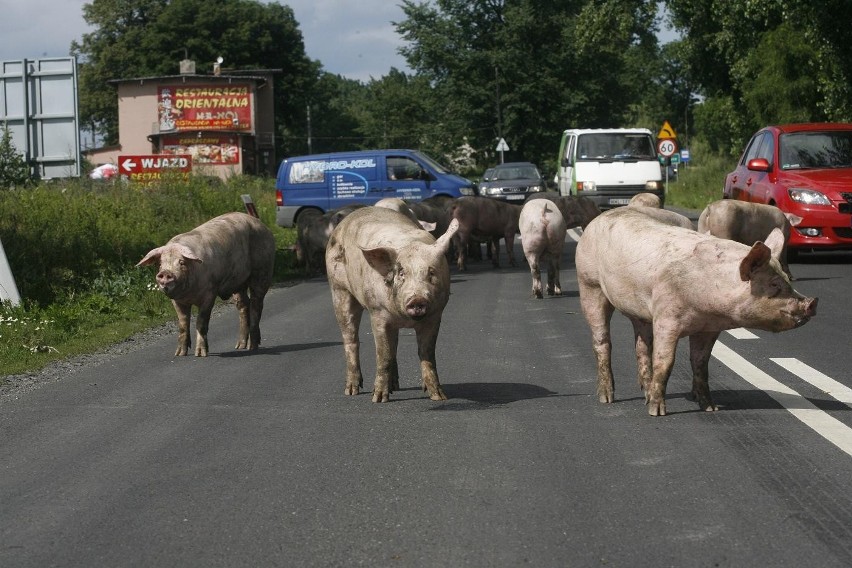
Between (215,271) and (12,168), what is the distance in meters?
13.4

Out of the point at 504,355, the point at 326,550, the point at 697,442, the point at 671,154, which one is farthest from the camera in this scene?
the point at 671,154

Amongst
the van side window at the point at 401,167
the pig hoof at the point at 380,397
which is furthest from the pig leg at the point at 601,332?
the van side window at the point at 401,167

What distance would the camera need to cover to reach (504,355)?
426 inches

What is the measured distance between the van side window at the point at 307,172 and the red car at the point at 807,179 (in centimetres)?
1190

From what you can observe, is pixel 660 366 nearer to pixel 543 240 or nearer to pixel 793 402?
pixel 793 402

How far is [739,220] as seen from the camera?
15711 mm

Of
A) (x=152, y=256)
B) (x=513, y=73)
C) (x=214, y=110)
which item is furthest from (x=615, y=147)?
(x=214, y=110)

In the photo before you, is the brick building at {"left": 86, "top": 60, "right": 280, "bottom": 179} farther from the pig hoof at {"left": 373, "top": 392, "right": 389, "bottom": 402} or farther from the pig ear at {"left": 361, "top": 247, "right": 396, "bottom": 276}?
the pig ear at {"left": 361, "top": 247, "right": 396, "bottom": 276}

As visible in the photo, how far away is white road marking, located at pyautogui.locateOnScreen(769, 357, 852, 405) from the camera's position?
26.7 ft

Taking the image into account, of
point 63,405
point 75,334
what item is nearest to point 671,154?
point 75,334

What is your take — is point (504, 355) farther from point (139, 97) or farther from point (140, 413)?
point (139, 97)

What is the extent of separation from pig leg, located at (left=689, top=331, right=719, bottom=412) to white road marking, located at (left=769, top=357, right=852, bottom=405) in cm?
86

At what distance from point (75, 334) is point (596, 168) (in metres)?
19.4

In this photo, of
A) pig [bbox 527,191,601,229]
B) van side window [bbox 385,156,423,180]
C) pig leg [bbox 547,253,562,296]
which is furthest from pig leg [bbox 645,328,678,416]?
van side window [bbox 385,156,423,180]
